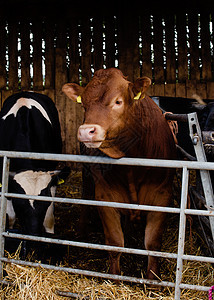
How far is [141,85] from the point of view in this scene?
99.3 inches

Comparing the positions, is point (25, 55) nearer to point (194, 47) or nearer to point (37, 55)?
point (37, 55)

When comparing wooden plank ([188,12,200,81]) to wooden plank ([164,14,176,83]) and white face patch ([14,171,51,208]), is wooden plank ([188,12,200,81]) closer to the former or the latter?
wooden plank ([164,14,176,83])

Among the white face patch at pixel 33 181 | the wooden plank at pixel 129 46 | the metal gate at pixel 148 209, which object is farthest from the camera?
the wooden plank at pixel 129 46

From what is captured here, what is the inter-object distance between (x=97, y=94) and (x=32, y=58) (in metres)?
4.98

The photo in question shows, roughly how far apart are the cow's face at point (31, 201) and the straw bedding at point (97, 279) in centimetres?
28

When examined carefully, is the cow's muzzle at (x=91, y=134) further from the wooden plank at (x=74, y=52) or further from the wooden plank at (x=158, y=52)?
the wooden plank at (x=74, y=52)

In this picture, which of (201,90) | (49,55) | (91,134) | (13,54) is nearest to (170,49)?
(201,90)

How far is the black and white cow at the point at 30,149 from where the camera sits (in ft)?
10.2

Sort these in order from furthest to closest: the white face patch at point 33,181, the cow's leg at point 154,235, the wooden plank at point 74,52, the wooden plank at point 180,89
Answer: the wooden plank at point 74,52 → the wooden plank at point 180,89 → the white face patch at point 33,181 → the cow's leg at point 154,235

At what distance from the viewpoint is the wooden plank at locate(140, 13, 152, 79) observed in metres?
6.46

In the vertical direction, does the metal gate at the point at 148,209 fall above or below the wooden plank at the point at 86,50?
below

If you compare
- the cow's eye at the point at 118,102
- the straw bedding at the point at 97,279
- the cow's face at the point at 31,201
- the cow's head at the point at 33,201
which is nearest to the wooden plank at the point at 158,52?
the straw bedding at the point at 97,279

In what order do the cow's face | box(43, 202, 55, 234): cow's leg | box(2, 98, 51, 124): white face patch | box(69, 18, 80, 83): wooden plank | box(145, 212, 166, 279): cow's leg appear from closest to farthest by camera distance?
box(145, 212, 166, 279): cow's leg, the cow's face, box(43, 202, 55, 234): cow's leg, box(2, 98, 51, 124): white face patch, box(69, 18, 80, 83): wooden plank

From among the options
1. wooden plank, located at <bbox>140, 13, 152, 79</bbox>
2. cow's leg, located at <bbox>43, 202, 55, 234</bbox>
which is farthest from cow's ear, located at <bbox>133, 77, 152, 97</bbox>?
wooden plank, located at <bbox>140, 13, 152, 79</bbox>
